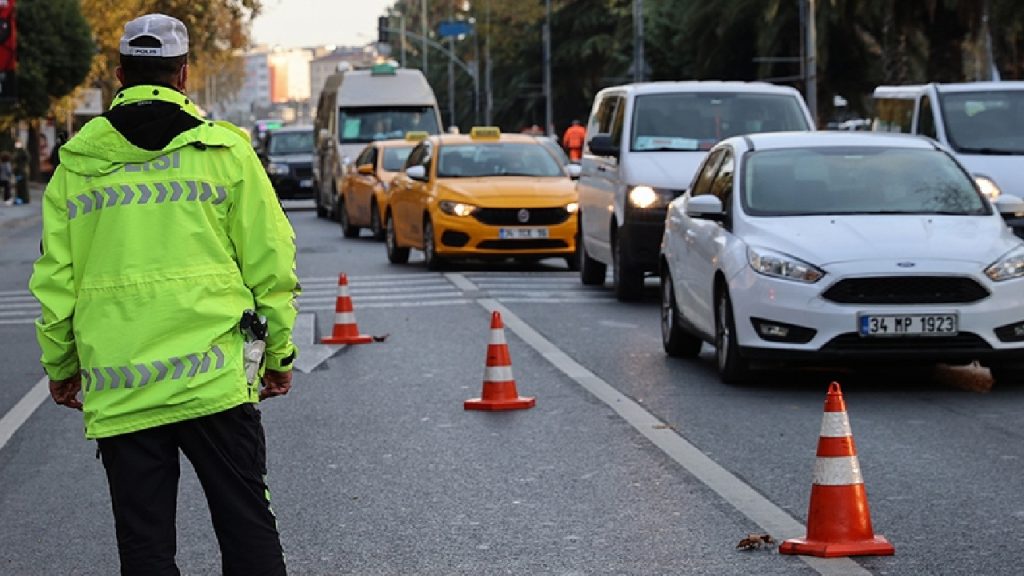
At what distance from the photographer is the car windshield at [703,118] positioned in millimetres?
19875

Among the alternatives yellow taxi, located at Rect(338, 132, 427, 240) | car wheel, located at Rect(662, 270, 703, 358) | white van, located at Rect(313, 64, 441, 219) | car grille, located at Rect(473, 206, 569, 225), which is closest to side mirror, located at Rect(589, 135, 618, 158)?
car grille, located at Rect(473, 206, 569, 225)

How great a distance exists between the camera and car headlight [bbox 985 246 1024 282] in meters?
12.2

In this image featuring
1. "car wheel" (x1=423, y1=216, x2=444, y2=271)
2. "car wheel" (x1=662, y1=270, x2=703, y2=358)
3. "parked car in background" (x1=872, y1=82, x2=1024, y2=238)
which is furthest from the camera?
"car wheel" (x1=423, y1=216, x2=444, y2=271)

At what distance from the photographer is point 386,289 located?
22.1 meters

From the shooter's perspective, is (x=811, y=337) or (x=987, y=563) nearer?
(x=987, y=563)

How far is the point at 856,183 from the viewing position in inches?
530

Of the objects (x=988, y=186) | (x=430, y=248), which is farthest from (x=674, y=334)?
(x=430, y=248)

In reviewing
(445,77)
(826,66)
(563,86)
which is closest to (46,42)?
(826,66)

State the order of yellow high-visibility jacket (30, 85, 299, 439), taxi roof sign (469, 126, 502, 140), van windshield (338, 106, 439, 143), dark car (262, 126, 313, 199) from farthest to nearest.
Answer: dark car (262, 126, 313, 199), van windshield (338, 106, 439, 143), taxi roof sign (469, 126, 502, 140), yellow high-visibility jacket (30, 85, 299, 439)

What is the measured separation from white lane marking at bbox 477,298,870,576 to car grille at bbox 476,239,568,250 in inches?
343

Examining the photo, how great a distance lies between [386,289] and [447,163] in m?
3.85

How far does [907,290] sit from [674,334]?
2576mm

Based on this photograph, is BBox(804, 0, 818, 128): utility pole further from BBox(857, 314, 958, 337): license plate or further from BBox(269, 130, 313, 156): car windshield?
BBox(857, 314, 958, 337): license plate

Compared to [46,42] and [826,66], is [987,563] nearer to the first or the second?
[826,66]
